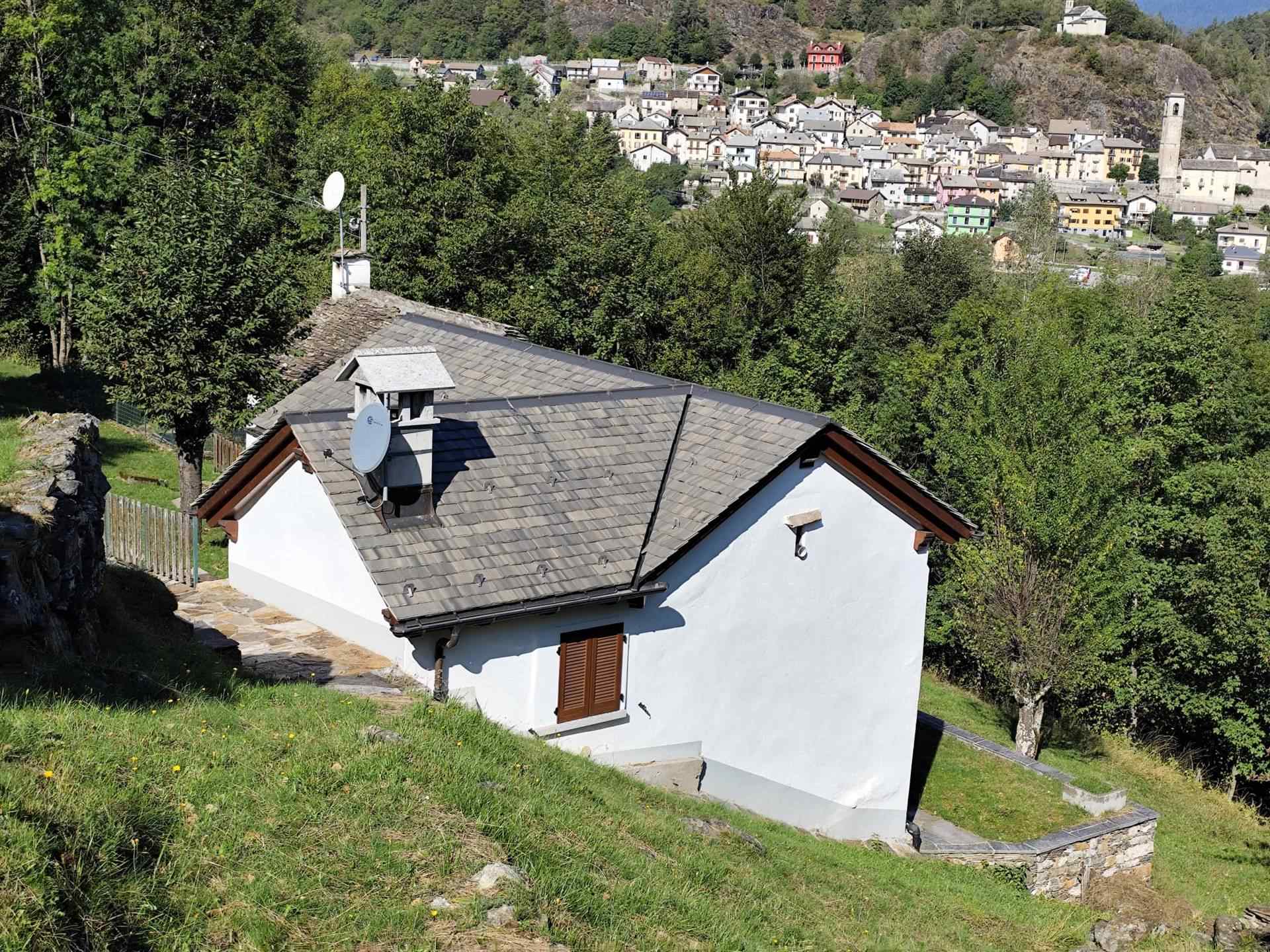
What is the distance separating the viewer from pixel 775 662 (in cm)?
1641

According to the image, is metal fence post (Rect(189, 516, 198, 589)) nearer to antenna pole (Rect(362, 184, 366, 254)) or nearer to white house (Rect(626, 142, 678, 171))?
antenna pole (Rect(362, 184, 366, 254))

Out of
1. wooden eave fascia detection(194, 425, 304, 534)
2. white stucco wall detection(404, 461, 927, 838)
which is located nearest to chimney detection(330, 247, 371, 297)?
wooden eave fascia detection(194, 425, 304, 534)

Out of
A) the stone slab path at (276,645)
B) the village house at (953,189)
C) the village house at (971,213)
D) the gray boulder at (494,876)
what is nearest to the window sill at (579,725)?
the stone slab path at (276,645)

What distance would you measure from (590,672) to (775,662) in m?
2.98

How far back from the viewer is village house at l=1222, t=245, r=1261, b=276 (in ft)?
497

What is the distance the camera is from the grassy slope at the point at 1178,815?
68.1ft

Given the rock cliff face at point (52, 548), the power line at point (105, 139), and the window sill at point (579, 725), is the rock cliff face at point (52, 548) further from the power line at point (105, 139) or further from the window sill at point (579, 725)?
the power line at point (105, 139)

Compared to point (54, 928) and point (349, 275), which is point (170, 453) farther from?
point (54, 928)

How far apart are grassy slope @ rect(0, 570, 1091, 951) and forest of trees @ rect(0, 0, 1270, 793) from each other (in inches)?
469

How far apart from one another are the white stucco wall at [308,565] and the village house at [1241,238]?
17264cm

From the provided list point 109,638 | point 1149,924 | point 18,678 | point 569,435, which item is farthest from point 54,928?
point 1149,924

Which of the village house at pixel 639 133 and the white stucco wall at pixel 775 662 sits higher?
the village house at pixel 639 133

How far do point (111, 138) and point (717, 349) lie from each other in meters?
20.4

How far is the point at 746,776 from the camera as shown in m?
16.2
